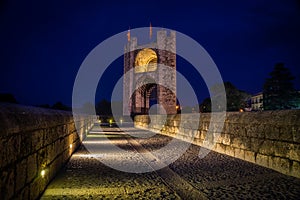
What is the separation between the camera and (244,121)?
6.58 m

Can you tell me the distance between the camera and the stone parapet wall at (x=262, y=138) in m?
4.83

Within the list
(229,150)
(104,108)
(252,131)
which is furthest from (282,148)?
(104,108)

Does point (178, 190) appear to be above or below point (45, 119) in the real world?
below

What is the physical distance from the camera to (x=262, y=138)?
18.9 feet

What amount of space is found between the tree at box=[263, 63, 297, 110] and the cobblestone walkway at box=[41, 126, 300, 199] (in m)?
39.2

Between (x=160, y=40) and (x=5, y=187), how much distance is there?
38707mm

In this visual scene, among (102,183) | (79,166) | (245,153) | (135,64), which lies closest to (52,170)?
(102,183)

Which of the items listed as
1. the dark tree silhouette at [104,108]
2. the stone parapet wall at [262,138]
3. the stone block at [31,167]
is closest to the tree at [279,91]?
the stone parapet wall at [262,138]

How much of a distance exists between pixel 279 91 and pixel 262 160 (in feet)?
131

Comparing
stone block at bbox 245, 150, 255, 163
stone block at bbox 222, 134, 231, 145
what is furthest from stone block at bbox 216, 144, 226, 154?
stone block at bbox 245, 150, 255, 163

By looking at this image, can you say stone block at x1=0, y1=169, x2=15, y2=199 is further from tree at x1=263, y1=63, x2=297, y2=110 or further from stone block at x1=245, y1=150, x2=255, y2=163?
tree at x1=263, y1=63, x2=297, y2=110

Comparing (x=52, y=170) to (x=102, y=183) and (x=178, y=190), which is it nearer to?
(x=102, y=183)

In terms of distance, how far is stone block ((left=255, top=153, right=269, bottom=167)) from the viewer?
5.56 metres

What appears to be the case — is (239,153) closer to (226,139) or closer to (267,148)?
(226,139)
